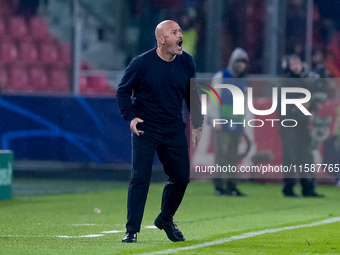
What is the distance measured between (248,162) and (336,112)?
5.88ft

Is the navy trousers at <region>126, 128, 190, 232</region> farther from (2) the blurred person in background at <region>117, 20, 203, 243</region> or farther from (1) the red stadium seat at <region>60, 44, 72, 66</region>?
(1) the red stadium seat at <region>60, 44, 72, 66</region>

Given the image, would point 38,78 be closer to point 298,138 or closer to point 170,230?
point 298,138

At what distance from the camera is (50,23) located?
20609 mm

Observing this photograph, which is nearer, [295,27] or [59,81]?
[295,27]

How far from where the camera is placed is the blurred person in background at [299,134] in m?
14.6

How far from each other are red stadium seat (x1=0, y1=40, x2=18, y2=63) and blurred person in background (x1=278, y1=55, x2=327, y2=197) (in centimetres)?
762

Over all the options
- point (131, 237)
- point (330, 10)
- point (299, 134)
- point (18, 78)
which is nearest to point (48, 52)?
point (18, 78)

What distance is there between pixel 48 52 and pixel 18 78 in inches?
34.5

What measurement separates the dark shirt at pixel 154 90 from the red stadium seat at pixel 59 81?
1096 centimetres

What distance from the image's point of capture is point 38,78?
20.5 m

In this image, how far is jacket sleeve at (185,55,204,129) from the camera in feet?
28.0

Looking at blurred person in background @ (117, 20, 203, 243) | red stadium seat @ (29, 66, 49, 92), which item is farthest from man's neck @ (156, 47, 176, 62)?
red stadium seat @ (29, 66, 49, 92)

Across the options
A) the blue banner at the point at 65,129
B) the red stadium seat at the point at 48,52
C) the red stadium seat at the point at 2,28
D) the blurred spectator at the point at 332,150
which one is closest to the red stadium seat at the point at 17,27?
the red stadium seat at the point at 2,28

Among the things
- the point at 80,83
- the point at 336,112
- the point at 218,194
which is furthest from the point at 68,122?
the point at 336,112
